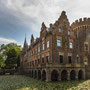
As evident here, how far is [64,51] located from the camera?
2384 centimetres

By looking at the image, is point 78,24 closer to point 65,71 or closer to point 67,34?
point 67,34

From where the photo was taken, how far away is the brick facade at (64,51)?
861 inches

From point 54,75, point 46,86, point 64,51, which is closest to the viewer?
point 46,86

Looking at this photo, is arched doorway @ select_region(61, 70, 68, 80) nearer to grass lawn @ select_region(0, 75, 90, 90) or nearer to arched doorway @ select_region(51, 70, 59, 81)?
arched doorway @ select_region(51, 70, 59, 81)

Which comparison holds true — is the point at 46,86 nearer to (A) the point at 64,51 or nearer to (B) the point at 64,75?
(B) the point at 64,75

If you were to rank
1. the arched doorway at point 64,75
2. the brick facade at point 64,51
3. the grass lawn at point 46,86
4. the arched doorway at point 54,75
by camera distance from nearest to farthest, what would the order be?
the grass lawn at point 46,86 → the brick facade at point 64,51 → the arched doorway at point 54,75 → the arched doorway at point 64,75

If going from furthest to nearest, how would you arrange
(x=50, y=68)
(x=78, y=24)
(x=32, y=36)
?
1. (x=32, y=36)
2. (x=78, y=24)
3. (x=50, y=68)

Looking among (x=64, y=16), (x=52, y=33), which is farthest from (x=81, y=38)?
(x=52, y=33)

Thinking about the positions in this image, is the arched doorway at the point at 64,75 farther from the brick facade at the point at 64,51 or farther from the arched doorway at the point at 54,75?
the arched doorway at the point at 54,75

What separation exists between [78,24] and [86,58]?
A: 10.7 m

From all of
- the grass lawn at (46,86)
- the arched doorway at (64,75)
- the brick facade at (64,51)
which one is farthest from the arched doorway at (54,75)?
the grass lawn at (46,86)

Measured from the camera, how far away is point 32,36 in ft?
123

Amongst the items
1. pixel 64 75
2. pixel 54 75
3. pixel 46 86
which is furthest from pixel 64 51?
pixel 46 86

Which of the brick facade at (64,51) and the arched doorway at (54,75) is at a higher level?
the brick facade at (64,51)
